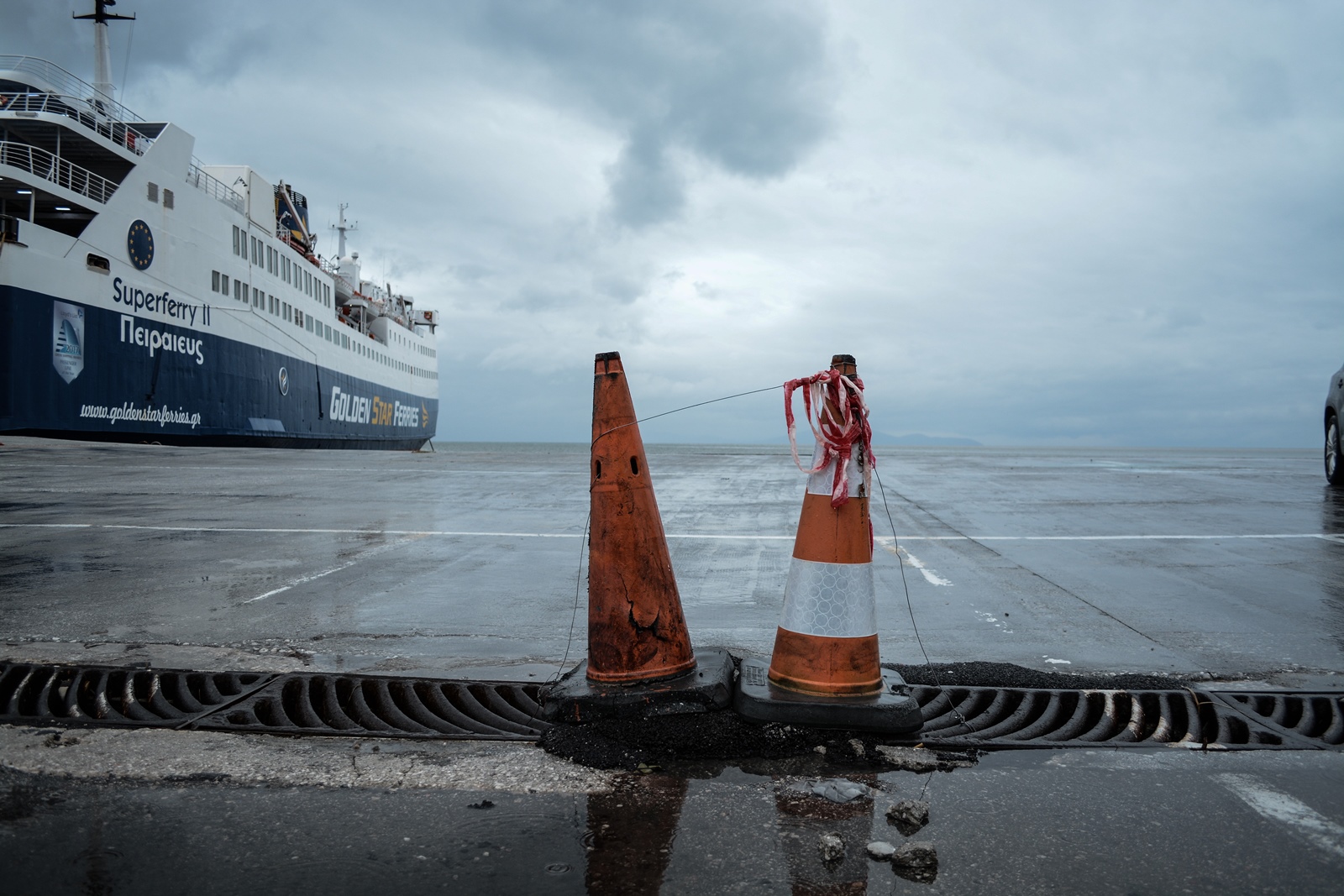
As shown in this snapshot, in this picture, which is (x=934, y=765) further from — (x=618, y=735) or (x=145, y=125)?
(x=145, y=125)

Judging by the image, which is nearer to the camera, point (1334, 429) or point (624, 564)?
point (624, 564)

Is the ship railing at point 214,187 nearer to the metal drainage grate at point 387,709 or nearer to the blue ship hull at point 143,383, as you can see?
the blue ship hull at point 143,383

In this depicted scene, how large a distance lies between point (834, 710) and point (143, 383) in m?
29.8

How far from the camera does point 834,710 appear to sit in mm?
3111

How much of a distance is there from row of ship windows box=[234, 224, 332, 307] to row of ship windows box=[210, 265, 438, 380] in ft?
3.83

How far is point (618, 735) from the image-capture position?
305 centimetres

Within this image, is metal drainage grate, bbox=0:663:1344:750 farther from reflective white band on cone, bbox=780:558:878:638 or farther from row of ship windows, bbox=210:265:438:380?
row of ship windows, bbox=210:265:438:380

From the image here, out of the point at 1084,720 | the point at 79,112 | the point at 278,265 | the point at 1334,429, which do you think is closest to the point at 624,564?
the point at 1084,720

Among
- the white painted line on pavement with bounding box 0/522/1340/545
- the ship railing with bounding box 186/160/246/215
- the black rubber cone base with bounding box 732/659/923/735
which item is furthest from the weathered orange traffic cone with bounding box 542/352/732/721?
the ship railing with bounding box 186/160/246/215

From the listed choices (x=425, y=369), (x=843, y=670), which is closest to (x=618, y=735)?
(x=843, y=670)

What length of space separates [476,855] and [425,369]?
63.8 m

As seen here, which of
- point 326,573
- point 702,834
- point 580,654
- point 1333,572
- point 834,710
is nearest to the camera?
point 702,834

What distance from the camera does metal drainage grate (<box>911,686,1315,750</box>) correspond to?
3.08m

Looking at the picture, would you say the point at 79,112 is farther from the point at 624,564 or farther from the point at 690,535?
the point at 624,564
